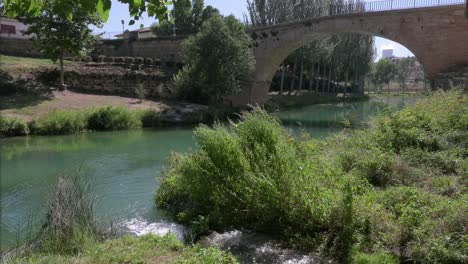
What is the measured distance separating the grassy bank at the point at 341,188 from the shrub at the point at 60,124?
1308cm

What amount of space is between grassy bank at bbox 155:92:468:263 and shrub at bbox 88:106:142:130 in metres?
13.8

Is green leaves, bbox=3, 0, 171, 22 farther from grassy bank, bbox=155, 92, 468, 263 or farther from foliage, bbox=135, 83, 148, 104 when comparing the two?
foliage, bbox=135, 83, 148, 104

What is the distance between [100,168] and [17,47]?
934 inches

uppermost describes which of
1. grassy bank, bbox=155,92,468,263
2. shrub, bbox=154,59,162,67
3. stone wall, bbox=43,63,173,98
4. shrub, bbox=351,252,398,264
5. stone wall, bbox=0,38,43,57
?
stone wall, bbox=0,38,43,57

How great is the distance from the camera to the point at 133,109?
25797 mm

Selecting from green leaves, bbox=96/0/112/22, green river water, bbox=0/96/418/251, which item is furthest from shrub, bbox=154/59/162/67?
green leaves, bbox=96/0/112/22

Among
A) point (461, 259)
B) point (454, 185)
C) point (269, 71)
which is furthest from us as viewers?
point (269, 71)

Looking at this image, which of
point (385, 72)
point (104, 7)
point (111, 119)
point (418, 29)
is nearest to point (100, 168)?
point (111, 119)

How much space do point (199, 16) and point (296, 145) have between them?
40826 mm

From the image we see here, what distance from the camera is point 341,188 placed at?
6488 mm

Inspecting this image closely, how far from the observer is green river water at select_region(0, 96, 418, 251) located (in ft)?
29.9

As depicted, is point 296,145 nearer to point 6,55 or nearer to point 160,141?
point 160,141

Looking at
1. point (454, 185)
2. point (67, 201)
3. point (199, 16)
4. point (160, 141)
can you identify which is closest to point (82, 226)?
point (67, 201)

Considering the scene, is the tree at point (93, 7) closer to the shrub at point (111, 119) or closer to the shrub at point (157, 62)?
the shrub at point (111, 119)
